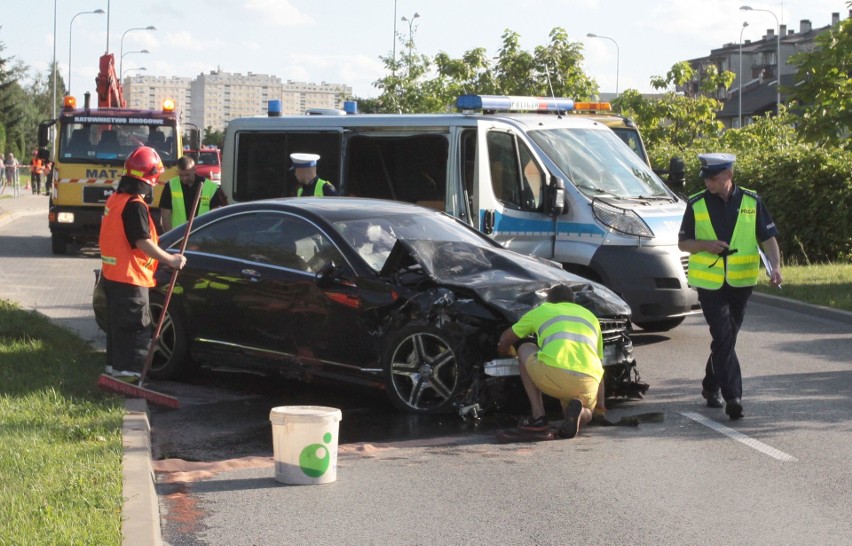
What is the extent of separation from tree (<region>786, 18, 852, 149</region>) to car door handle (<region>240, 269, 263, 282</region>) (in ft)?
35.1

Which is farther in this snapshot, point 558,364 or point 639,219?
point 639,219

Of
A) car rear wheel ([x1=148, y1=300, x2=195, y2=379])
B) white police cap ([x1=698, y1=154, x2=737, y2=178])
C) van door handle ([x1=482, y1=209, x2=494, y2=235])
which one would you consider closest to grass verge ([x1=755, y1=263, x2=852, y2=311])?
van door handle ([x1=482, y1=209, x2=494, y2=235])

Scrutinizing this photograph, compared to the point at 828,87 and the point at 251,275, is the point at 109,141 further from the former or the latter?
the point at 251,275

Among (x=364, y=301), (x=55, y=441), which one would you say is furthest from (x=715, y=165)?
(x=55, y=441)

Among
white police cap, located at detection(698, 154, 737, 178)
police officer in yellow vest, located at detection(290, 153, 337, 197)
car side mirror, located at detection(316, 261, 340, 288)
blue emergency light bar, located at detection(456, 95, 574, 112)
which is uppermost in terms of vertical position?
blue emergency light bar, located at detection(456, 95, 574, 112)

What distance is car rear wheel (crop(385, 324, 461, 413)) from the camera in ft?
28.2

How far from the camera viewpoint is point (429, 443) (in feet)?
26.2

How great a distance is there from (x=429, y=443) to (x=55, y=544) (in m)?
3.25

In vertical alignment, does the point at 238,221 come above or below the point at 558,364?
Result: above

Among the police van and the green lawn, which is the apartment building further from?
the green lawn

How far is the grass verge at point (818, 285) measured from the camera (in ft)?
50.8

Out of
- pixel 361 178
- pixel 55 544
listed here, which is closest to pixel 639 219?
pixel 361 178

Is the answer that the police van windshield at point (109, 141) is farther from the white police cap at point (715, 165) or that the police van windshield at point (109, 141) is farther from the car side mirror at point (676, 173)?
the white police cap at point (715, 165)

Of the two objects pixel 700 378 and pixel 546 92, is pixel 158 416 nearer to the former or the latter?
pixel 700 378
